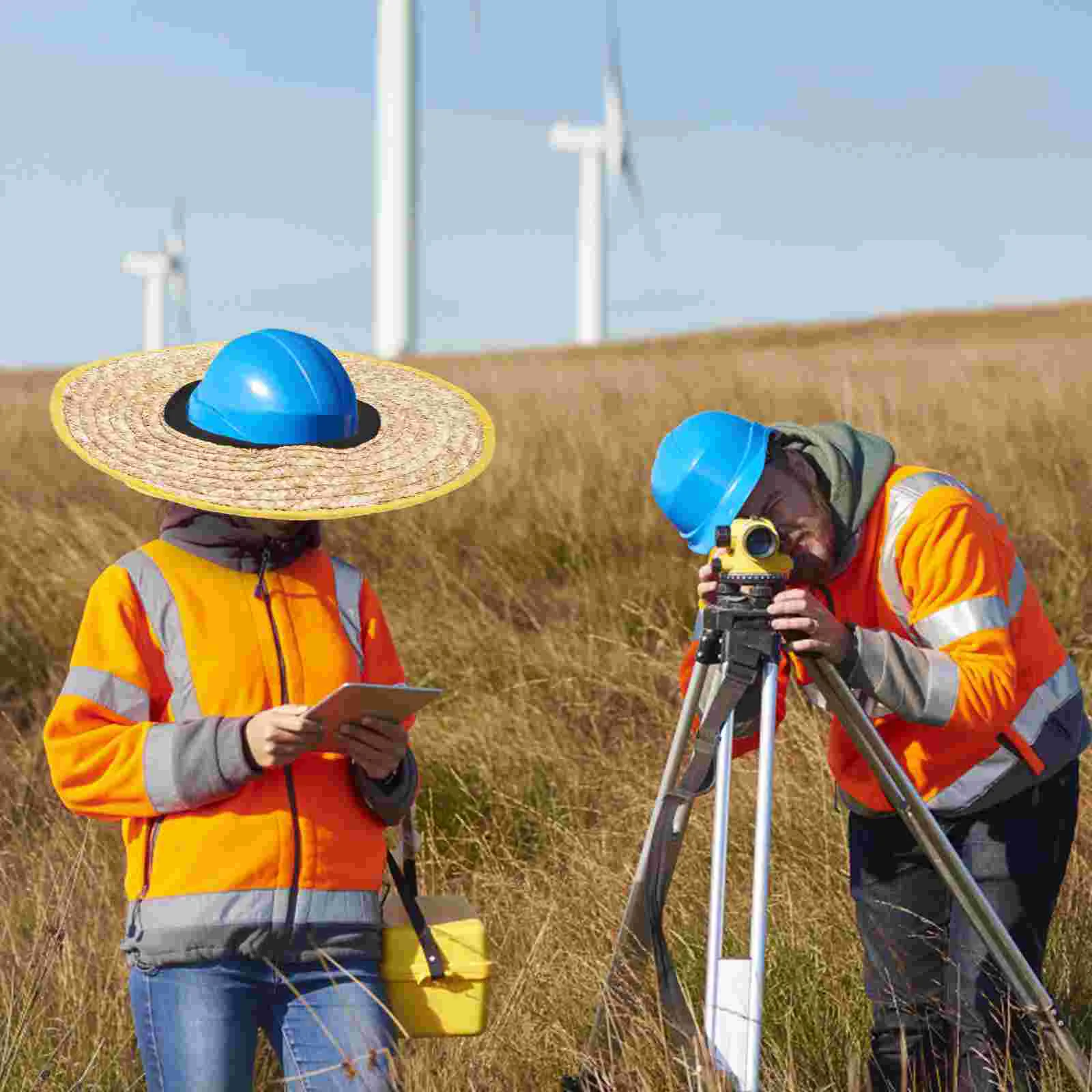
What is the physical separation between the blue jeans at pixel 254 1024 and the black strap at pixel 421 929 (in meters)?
0.08

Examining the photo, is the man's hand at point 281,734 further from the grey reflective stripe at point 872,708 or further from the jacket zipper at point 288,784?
the grey reflective stripe at point 872,708

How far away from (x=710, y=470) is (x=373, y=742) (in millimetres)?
715

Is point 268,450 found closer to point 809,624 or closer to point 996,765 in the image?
point 809,624

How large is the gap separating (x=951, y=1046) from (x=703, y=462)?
1252mm

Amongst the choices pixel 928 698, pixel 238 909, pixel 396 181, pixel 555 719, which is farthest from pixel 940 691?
pixel 396 181

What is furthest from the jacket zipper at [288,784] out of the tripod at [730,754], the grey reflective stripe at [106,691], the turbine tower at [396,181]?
the turbine tower at [396,181]

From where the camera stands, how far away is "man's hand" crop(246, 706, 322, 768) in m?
2.15

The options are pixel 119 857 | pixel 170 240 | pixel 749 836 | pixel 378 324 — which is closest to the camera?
pixel 749 836

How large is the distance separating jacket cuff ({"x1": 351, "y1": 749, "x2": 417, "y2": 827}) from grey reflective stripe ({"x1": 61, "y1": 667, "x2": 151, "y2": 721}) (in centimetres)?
35

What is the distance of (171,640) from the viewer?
231 centimetres

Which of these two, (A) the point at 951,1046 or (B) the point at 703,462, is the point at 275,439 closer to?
(B) the point at 703,462

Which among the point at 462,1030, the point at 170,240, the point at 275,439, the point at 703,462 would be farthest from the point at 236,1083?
the point at 170,240

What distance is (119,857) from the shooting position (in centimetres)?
409

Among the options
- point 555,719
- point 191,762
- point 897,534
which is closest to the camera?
point 191,762
